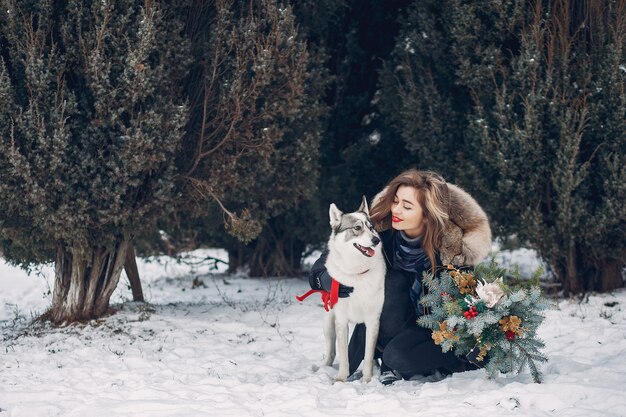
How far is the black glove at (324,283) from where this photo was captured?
535cm

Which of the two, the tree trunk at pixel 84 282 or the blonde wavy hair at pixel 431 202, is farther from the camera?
the tree trunk at pixel 84 282

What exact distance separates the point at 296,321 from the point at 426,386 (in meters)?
3.41

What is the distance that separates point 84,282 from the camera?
26.0 ft

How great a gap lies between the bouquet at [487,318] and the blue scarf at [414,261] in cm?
31

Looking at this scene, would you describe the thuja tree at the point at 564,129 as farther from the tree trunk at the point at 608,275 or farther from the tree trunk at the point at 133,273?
the tree trunk at the point at 133,273

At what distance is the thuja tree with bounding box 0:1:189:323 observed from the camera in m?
6.72

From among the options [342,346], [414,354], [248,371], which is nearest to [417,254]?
[414,354]

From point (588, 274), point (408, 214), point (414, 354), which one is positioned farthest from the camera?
point (588, 274)

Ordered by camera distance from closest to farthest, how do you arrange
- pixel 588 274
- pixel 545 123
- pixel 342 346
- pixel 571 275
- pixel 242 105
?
pixel 342 346
pixel 242 105
pixel 545 123
pixel 571 275
pixel 588 274

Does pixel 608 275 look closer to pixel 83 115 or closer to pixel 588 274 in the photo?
pixel 588 274

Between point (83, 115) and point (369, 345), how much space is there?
419cm

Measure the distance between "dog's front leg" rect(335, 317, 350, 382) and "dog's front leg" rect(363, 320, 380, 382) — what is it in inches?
7.0

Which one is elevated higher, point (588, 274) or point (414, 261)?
point (414, 261)

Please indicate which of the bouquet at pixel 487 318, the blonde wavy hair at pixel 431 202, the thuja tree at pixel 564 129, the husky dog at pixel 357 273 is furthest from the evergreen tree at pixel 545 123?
the husky dog at pixel 357 273
